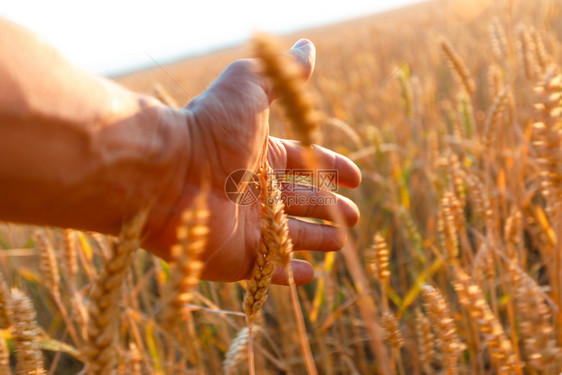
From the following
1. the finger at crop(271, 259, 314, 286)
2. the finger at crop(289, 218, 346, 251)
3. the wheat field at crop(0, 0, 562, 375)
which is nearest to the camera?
the wheat field at crop(0, 0, 562, 375)

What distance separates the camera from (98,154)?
815 millimetres

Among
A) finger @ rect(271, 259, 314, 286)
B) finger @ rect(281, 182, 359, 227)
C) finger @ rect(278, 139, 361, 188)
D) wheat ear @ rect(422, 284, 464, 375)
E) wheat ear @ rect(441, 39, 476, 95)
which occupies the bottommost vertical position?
wheat ear @ rect(422, 284, 464, 375)

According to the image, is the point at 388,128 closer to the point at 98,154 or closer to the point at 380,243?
the point at 380,243

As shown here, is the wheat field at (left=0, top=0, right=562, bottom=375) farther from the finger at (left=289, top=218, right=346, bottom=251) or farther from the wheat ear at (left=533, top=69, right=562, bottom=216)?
the finger at (left=289, top=218, right=346, bottom=251)

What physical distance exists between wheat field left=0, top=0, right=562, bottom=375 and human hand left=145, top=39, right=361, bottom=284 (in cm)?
13

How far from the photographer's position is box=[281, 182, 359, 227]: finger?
1385 millimetres

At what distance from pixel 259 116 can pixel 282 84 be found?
623 mm

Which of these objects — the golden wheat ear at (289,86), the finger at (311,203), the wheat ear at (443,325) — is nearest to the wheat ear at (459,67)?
the finger at (311,203)

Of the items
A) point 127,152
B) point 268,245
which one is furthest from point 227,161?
point 268,245

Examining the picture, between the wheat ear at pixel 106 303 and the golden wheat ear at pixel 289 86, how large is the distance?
24 centimetres

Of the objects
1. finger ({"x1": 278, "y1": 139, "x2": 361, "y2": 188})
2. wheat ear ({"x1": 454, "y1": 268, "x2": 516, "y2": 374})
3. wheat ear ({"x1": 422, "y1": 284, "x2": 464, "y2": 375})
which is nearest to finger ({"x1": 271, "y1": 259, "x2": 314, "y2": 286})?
finger ({"x1": 278, "y1": 139, "x2": 361, "y2": 188})

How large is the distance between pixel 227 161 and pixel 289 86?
66 centimetres

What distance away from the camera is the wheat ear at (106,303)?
510 millimetres

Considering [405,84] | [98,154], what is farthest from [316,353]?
[405,84]
